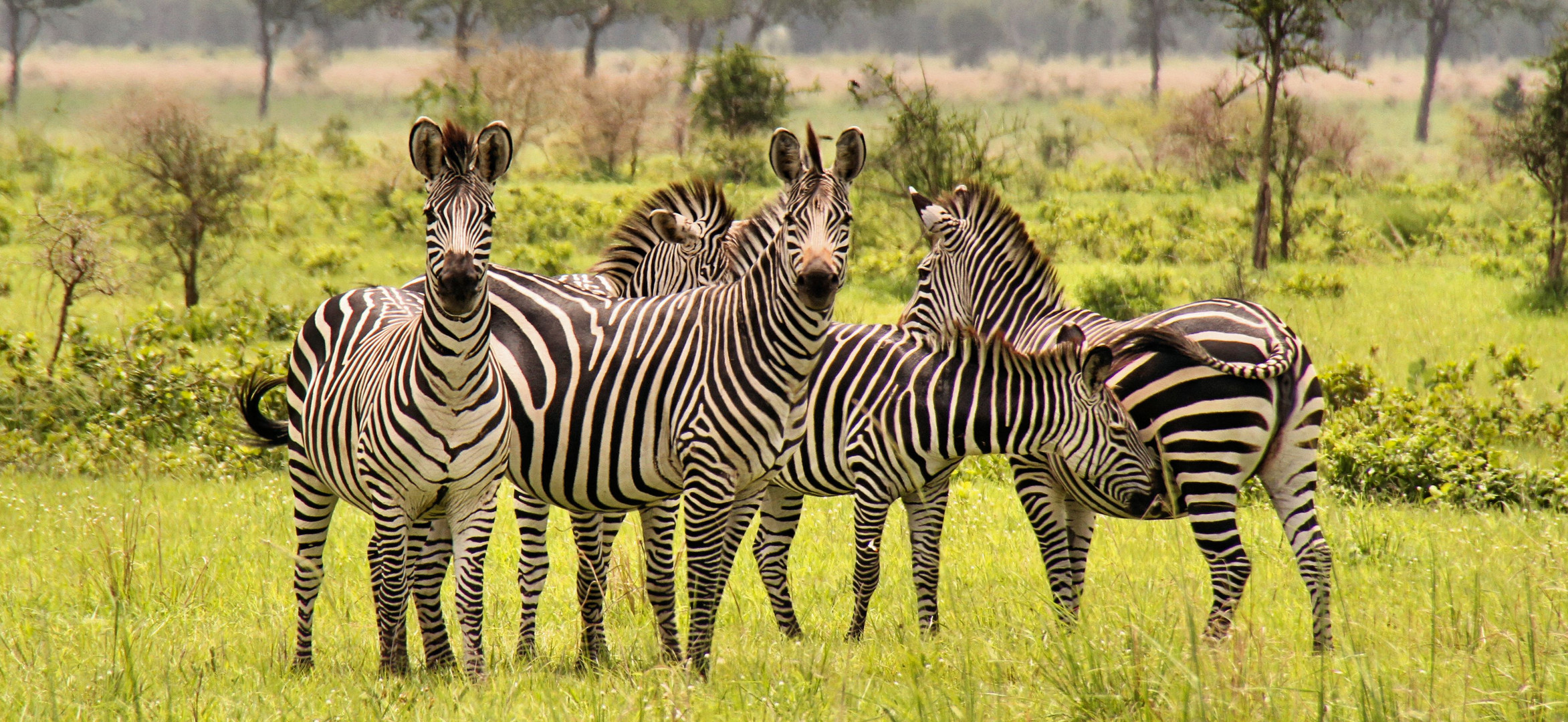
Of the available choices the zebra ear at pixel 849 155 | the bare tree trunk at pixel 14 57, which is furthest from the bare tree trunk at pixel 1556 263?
the bare tree trunk at pixel 14 57

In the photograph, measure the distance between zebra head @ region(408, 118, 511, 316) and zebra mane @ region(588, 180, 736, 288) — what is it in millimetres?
2416

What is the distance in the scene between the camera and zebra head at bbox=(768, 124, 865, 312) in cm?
421

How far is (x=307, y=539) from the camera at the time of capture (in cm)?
513

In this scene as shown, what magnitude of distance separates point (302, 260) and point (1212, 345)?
15.5 m

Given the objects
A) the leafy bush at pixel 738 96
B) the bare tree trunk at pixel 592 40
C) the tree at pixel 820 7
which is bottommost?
the leafy bush at pixel 738 96

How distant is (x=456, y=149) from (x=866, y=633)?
2879 mm

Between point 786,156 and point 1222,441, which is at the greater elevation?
point 786,156

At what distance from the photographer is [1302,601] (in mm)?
5984

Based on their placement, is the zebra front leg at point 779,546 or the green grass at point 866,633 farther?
the zebra front leg at point 779,546

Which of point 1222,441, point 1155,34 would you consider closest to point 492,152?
point 1222,441

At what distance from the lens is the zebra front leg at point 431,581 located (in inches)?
188

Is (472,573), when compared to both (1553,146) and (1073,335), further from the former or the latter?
(1553,146)

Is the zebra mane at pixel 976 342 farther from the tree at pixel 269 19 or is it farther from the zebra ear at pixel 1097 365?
the tree at pixel 269 19

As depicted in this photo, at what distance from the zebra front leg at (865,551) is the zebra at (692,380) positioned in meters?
0.54
